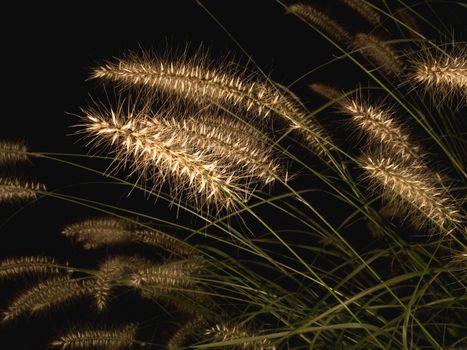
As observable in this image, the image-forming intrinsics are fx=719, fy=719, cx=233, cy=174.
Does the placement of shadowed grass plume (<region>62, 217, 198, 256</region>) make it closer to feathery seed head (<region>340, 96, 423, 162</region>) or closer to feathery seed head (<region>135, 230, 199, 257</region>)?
feathery seed head (<region>135, 230, 199, 257</region>)

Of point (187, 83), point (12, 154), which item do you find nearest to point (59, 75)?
point (12, 154)

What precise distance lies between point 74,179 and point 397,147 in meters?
1.02

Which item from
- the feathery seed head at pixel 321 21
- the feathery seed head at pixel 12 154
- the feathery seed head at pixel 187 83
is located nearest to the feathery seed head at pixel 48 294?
the feathery seed head at pixel 12 154

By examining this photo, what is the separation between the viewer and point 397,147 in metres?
1.17

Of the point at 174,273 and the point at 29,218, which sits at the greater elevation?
the point at 29,218

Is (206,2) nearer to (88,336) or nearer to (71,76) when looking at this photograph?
(71,76)

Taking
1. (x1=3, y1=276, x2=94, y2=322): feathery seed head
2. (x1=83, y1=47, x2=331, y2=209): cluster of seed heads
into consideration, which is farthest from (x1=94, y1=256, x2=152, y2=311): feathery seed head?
(x1=83, y1=47, x2=331, y2=209): cluster of seed heads

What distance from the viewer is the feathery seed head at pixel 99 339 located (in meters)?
1.30

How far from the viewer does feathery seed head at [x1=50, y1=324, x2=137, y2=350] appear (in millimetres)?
1299

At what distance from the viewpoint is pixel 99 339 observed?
1.30 m

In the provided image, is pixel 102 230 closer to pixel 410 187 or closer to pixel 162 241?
pixel 162 241

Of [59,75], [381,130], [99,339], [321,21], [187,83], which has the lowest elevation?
[99,339]

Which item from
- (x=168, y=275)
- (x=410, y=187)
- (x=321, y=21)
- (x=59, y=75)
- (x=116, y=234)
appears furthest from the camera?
(x=59, y=75)

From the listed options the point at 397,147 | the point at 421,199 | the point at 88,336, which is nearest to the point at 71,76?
the point at 88,336
